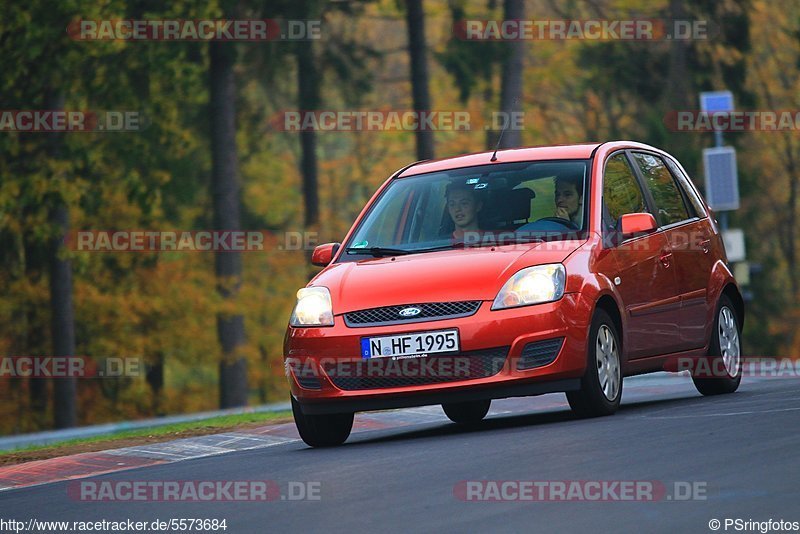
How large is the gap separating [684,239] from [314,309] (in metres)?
3.10

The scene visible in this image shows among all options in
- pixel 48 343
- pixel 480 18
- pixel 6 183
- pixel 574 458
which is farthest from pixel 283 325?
pixel 574 458

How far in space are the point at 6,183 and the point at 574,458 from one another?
20569 mm

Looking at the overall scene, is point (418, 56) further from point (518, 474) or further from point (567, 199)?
point (518, 474)

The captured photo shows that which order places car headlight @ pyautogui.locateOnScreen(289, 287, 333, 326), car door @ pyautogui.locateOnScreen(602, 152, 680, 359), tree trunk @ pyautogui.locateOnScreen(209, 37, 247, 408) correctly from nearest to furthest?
1. car headlight @ pyautogui.locateOnScreen(289, 287, 333, 326)
2. car door @ pyautogui.locateOnScreen(602, 152, 680, 359)
3. tree trunk @ pyautogui.locateOnScreen(209, 37, 247, 408)

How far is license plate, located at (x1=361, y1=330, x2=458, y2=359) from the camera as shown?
997 cm

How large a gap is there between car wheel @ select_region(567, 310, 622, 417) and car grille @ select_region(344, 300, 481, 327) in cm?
81

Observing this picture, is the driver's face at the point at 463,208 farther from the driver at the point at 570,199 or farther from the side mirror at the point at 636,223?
the side mirror at the point at 636,223

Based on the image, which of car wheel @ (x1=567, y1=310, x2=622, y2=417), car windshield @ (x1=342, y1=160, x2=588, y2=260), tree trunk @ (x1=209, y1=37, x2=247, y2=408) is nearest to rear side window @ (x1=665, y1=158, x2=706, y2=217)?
car windshield @ (x1=342, y1=160, x2=588, y2=260)

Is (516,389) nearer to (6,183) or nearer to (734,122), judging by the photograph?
(6,183)

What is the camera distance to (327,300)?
1051 cm

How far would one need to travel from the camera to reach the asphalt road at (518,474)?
21.8 feet

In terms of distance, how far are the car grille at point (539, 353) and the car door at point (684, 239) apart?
2.00 metres

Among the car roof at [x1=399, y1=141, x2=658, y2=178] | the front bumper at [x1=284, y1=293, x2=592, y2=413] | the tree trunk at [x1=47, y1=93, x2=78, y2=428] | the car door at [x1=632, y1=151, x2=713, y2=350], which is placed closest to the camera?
the front bumper at [x1=284, y1=293, x2=592, y2=413]

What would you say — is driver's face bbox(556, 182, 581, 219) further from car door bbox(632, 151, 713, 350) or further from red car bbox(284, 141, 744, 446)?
car door bbox(632, 151, 713, 350)
